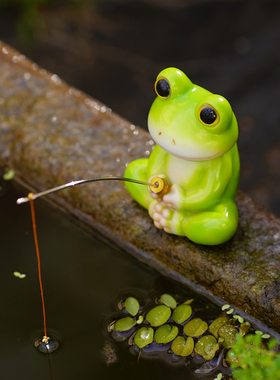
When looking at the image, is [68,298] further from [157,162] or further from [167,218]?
[157,162]

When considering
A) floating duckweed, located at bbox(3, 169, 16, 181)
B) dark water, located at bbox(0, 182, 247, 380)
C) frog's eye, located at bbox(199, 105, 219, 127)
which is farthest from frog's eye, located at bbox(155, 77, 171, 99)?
floating duckweed, located at bbox(3, 169, 16, 181)

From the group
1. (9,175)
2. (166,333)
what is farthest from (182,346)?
(9,175)

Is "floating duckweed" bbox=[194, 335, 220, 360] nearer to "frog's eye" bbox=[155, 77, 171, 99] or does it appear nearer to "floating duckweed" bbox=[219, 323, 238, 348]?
"floating duckweed" bbox=[219, 323, 238, 348]

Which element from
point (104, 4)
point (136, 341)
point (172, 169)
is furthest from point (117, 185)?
point (104, 4)

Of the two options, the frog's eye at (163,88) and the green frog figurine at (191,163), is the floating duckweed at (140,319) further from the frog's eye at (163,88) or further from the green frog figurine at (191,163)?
the frog's eye at (163,88)

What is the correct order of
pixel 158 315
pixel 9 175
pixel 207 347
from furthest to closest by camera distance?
1. pixel 9 175
2. pixel 158 315
3. pixel 207 347

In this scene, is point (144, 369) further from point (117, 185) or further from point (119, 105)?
point (119, 105)
